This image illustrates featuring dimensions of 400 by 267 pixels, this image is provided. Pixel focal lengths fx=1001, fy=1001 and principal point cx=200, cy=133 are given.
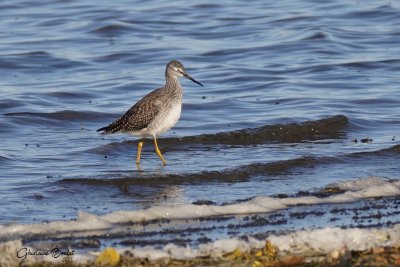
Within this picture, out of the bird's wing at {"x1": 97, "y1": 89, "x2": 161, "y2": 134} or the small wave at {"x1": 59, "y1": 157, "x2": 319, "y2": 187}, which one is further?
the bird's wing at {"x1": 97, "y1": 89, "x2": 161, "y2": 134}

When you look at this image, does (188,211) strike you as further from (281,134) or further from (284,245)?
(281,134)

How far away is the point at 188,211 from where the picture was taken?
8234 millimetres

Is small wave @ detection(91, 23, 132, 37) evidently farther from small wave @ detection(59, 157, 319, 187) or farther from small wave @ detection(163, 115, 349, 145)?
small wave @ detection(59, 157, 319, 187)

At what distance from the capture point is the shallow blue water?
10.1 meters

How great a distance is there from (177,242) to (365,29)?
13.9m

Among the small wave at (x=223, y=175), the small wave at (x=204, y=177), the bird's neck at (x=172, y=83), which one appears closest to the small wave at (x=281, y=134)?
the bird's neck at (x=172, y=83)

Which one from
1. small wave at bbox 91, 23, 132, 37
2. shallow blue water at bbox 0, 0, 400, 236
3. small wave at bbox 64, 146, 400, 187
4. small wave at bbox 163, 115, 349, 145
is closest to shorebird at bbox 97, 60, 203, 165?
shallow blue water at bbox 0, 0, 400, 236

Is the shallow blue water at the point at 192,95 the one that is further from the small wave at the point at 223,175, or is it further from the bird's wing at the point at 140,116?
the bird's wing at the point at 140,116

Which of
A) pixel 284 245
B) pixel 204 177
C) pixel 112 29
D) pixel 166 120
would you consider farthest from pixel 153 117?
pixel 112 29

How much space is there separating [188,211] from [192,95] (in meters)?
7.27

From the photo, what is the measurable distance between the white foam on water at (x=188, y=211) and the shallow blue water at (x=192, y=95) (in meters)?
0.65

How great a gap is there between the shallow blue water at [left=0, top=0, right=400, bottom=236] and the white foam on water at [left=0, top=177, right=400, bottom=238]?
651 millimetres

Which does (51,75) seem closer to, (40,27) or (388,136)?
(40,27)

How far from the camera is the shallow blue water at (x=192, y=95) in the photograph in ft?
33.2
